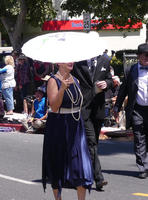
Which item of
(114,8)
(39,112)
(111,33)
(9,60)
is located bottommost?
(111,33)

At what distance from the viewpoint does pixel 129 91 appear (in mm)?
7949

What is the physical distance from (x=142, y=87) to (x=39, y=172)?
6.42 ft

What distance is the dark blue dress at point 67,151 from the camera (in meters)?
5.71

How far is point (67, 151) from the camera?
572 centimetres

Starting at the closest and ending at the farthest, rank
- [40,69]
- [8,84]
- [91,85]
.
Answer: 1. [91,85]
2. [8,84]
3. [40,69]

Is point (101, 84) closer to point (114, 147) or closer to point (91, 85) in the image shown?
point (91, 85)

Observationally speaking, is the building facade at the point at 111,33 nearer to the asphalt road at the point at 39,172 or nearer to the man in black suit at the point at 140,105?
the asphalt road at the point at 39,172

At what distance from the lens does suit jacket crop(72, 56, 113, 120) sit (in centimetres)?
699

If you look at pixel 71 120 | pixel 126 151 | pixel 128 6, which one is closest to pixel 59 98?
pixel 71 120

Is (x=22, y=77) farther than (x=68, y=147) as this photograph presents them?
Yes

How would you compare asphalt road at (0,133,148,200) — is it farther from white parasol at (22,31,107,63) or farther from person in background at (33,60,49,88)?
person in background at (33,60,49,88)

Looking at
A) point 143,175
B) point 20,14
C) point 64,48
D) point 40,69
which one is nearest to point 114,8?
point 40,69

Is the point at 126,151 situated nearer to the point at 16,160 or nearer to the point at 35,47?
the point at 16,160

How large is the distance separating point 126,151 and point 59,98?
5205mm
